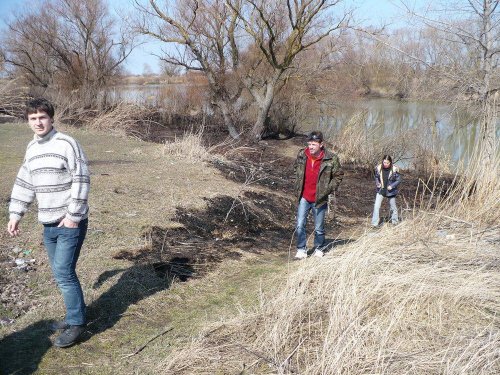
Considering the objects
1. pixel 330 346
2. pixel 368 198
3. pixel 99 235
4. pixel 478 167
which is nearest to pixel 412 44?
pixel 478 167

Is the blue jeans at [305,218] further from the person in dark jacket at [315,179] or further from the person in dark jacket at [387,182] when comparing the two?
the person in dark jacket at [387,182]

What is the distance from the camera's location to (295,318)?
375 centimetres

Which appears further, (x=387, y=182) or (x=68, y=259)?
(x=387, y=182)

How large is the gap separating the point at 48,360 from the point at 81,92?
2040 cm

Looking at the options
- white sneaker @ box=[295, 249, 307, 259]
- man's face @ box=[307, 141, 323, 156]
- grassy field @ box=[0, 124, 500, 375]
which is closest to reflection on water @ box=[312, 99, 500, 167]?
man's face @ box=[307, 141, 323, 156]

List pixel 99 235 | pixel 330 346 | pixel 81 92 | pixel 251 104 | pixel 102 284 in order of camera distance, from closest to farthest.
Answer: pixel 330 346
pixel 102 284
pixel 99 235
pixel 251 104
pixel 81 92

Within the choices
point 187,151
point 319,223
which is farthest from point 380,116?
point 319,223

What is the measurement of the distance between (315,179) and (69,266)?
2.93 meters

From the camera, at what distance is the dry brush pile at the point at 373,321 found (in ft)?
10.2

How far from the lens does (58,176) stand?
3.45 meters

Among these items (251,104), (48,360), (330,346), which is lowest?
(48,360)

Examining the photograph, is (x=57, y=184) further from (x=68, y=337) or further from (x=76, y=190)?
(x=68, y=337)

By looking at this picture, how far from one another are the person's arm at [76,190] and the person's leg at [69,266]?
108mm

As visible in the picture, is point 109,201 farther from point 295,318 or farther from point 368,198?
point 368,198
